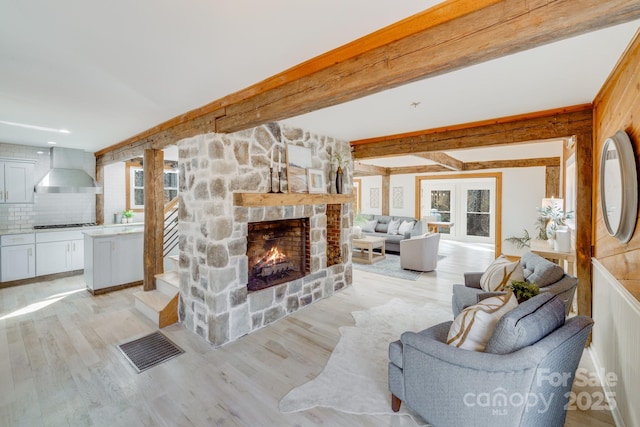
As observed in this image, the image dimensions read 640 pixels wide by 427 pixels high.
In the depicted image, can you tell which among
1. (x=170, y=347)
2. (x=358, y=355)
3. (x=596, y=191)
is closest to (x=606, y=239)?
(x=596, y=191)

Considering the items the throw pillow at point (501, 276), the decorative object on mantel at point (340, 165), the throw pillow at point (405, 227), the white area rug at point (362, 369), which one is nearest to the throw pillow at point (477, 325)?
the white area rug at point (362, 369)

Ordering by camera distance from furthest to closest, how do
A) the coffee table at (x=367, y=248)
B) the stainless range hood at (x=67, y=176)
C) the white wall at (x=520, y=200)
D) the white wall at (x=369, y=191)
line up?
the white wall at (x=369, y=191), the white wall at (x=520, y=200), the coffee table at (x=367, y=248), the stainless range hood at (x=67, y=176)

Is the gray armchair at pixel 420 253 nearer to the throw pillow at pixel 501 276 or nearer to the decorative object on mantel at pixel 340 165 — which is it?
the decorative object on mantel at pixel 340 165

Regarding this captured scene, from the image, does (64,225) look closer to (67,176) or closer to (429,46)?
(67,176)

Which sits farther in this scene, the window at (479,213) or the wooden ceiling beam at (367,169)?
the window at (479,213)

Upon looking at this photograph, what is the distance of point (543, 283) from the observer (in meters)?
2.79

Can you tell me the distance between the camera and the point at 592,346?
2.78 m

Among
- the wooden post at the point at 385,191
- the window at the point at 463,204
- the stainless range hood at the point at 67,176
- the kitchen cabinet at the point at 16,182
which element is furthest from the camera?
the wooden post at the point at 385,191

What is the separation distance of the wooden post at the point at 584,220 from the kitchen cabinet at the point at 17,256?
7701 millimetres

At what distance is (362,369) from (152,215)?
3512 millimetres

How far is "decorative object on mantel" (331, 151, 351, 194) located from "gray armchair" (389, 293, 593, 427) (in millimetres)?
2797

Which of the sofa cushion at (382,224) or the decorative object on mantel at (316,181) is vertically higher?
the decorative object on mantel at (316,181)

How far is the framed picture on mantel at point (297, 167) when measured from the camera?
3684 mm

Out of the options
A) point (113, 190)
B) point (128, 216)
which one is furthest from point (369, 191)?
point (113, 190)
